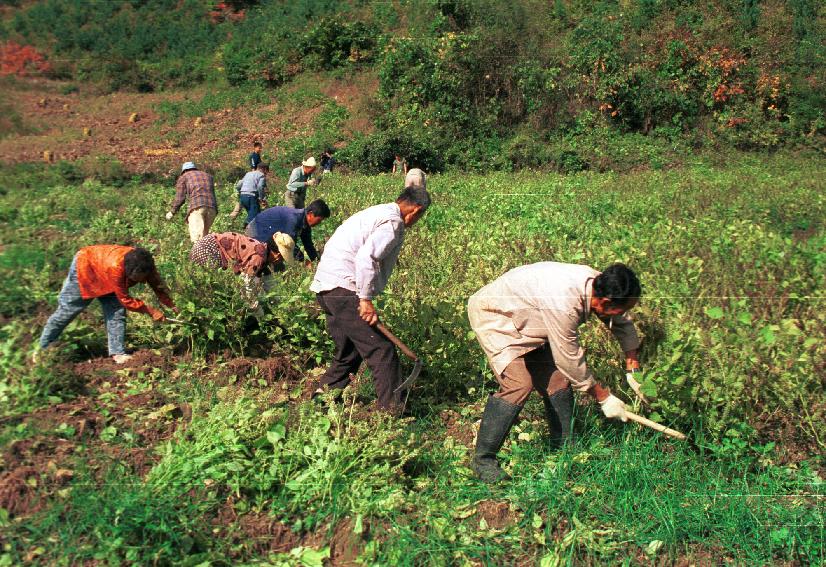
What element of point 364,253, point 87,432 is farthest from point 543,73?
point 87,432

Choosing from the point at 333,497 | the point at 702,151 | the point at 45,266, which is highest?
the point at 45,266

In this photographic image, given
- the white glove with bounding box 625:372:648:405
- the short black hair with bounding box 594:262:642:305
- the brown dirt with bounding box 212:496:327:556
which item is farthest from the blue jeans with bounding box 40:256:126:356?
the white glove with bounding box 625:372:648:405

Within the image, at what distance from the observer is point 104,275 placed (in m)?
4.69

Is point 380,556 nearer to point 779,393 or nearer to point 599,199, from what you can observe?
point 779,393

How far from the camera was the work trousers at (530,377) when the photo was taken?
373 cm

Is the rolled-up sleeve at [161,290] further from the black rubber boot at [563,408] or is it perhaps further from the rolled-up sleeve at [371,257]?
the black rubber boot at [563,408]

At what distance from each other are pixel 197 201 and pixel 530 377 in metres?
5.14

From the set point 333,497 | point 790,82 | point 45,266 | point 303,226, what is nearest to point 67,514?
point 333,497

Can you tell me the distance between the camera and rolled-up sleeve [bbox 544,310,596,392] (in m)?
3.50

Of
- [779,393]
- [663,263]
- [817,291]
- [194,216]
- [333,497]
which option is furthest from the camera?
[194,216]

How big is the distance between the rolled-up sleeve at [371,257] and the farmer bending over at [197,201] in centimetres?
424

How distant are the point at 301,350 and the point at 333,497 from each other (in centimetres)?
175

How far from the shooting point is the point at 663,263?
19.9 ft

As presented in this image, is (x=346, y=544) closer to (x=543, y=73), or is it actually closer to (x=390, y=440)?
(x=390, y=440)
